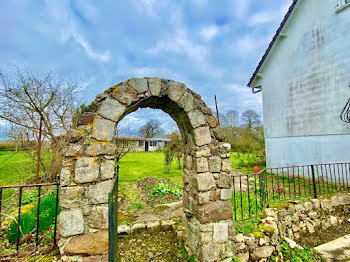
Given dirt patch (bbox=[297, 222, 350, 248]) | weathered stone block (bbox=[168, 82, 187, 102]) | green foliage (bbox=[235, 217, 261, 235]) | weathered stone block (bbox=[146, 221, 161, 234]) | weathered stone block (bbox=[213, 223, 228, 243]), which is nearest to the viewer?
weathered stone block (bbox=[168, 82, 187, 102])

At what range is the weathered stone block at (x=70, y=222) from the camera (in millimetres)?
2152

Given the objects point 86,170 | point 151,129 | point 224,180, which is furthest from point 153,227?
point 151,129

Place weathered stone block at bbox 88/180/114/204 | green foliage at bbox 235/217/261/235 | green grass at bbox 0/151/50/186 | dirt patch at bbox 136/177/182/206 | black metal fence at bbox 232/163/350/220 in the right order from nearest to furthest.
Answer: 1. weathered stone block at bbox 88/180/114/204
2. green foliage at bbox 235/217/261/235
3. black metal fence at bbox 232/163/350/220
4. dirt patch at bbox 136/177/182/206
5. green grass at bbox 0/151/50/186

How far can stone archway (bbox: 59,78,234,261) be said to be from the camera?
2211mm

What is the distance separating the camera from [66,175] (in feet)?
7.23

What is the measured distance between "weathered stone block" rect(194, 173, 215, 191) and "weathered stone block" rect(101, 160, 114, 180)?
4.36ft

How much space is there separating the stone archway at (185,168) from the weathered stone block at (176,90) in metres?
0.02

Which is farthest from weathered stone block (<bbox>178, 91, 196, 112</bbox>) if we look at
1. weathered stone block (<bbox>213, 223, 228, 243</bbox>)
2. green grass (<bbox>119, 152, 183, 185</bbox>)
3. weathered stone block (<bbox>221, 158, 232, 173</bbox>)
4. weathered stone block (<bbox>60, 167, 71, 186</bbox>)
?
green grass (<bbox>119, 152, 183, 185</bbox>)

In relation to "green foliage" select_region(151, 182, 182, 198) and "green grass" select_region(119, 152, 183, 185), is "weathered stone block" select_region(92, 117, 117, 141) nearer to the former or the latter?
"green foliage" select_region(151, 182, 182, 198)

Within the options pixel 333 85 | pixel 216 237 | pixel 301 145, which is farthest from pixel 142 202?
pixel 333 85

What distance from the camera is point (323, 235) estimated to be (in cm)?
468

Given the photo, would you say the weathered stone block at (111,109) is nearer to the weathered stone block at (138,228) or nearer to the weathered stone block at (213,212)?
the weathered stone block at (213,212)

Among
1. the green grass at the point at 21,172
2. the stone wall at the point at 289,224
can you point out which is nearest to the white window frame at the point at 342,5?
the stone wall at the point at 289,224

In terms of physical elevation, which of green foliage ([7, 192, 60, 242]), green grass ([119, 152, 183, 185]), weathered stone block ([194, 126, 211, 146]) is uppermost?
weathered stone block ([194, 126, 211, 146])
